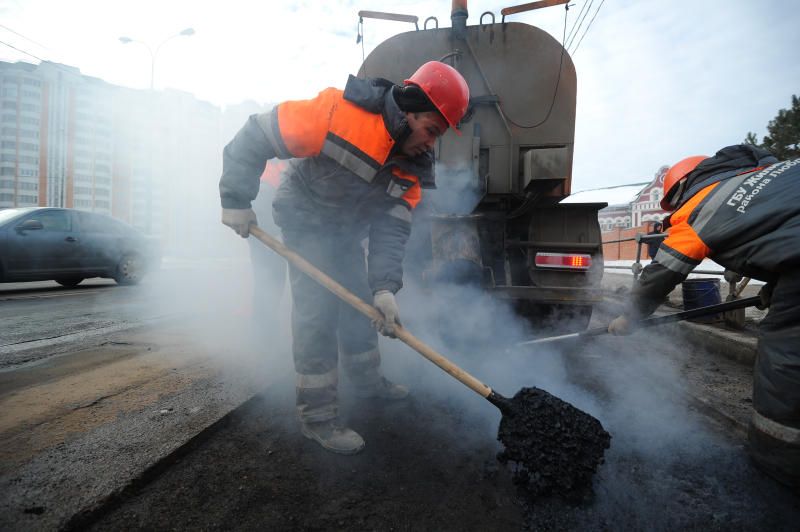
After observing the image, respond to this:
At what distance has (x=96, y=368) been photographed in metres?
2.69

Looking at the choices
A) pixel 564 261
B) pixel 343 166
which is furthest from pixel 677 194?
pixel 343 166

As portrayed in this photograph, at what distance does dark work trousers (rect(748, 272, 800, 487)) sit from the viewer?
5.64 ft

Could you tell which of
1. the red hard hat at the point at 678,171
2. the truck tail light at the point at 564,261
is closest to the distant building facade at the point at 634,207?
the truck tail light at the point at 564,261

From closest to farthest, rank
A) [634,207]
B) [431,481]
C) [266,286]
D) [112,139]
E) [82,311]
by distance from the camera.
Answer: [431,481], [266,286], [82,311], [112,139], [634,207]

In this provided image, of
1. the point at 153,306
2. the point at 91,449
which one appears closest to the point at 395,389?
the point at 91,449

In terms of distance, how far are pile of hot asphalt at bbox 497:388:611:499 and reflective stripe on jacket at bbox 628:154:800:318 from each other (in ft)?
3.11

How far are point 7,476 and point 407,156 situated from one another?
7.16ft

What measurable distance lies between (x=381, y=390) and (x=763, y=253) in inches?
83.1

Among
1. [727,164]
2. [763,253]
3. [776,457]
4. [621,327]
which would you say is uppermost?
[727,164]

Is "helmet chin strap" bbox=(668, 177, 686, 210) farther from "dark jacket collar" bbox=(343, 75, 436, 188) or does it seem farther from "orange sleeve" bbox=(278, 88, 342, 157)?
"orange sleeve" bbox=(278, 88, 342, 157)

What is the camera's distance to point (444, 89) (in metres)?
1.97

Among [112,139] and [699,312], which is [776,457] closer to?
[699,312]

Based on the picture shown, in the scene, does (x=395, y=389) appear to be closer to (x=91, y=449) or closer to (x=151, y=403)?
(x=151, y=403)

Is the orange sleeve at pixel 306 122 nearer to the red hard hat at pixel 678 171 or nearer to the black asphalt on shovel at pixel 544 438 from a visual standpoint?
the black asphalt on shovel at pixel 544 438
